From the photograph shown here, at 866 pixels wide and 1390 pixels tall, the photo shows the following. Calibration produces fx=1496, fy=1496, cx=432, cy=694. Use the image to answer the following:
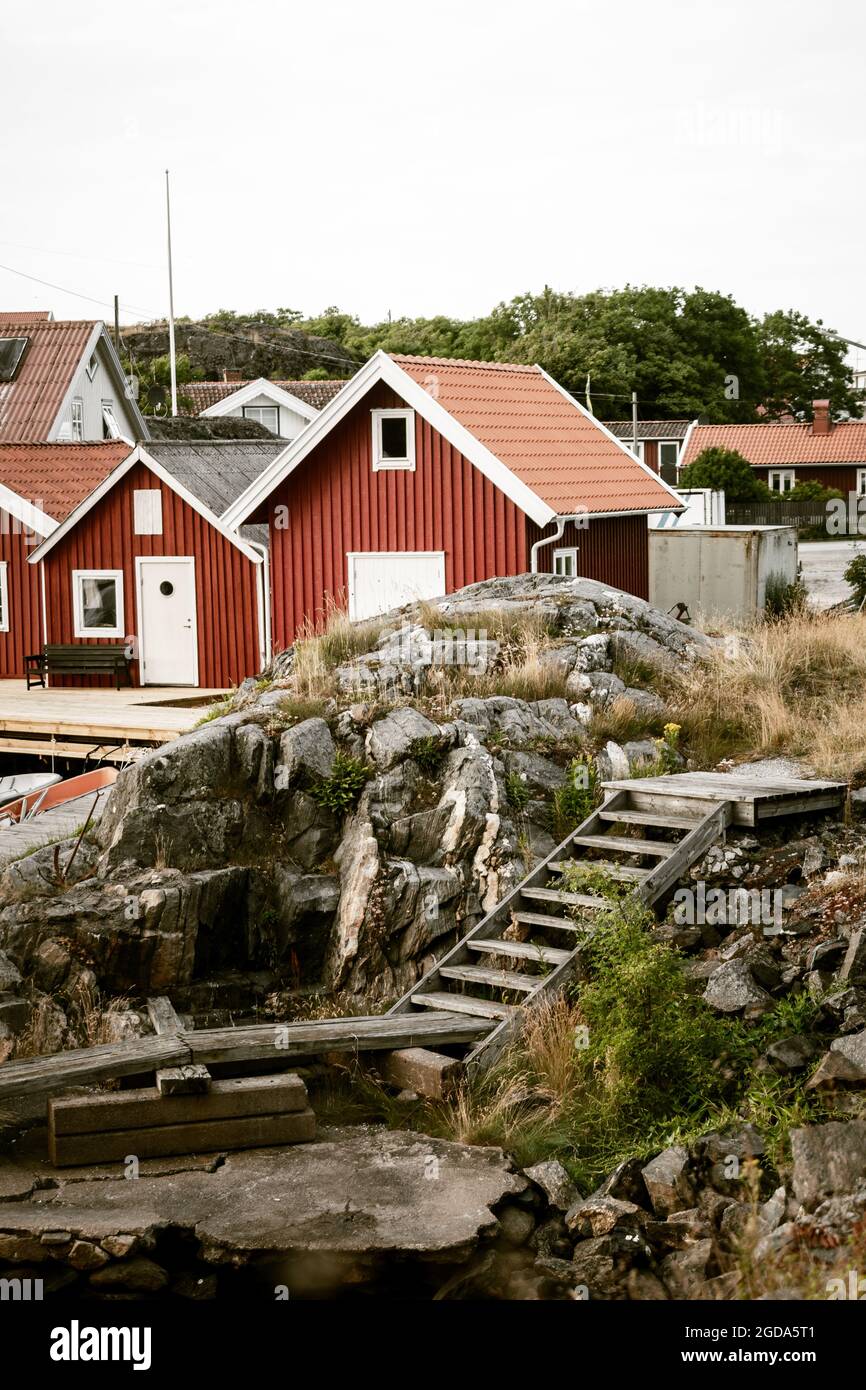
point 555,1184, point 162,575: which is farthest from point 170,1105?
point 162,575

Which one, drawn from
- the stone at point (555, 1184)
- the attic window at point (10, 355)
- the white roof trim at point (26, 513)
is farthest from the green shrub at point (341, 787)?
the attic window at point (10, 355)

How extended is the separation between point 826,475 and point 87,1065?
6200 cm

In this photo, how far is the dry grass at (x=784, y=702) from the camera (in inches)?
568

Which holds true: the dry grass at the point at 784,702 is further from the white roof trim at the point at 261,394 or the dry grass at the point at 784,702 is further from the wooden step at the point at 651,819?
the white roof trim at the point at 261,394

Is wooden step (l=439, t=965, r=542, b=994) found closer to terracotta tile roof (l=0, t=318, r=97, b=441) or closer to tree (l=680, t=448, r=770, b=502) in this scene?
terracotta tile roof (l=0, t=318, r=97, b=441)

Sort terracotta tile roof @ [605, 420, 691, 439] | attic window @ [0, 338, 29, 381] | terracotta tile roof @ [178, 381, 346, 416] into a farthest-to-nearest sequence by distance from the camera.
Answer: terracotta tile roof @ [605, 420, 691, 439] < terracotta tile roof @ [178, 381, 346, 416] < attic window @ [0, 338, 29, 381]

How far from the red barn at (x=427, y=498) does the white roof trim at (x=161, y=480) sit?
0.81 metres

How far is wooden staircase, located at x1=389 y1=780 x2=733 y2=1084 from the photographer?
38.6ft

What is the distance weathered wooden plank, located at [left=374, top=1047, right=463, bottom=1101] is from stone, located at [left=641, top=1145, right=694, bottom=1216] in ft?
6.06

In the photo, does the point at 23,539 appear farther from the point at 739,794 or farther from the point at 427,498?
the point at 739,794

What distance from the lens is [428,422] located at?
73.3 ft

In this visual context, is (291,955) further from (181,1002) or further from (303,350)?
(303,350)

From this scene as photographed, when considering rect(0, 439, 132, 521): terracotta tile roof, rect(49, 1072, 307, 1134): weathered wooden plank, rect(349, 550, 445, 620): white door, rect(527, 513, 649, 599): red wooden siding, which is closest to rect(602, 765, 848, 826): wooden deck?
rect(49, 1072, 307, 1134): weathered wooden plank
